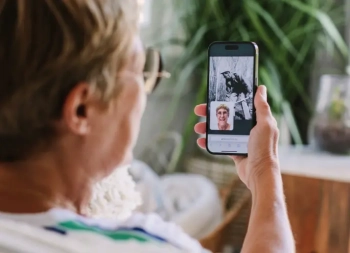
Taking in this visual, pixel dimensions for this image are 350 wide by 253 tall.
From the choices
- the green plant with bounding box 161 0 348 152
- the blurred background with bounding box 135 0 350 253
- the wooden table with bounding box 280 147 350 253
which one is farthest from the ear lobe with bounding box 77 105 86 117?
the green plant with bounding box 161 0 348 152

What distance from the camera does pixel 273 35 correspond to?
2018mm

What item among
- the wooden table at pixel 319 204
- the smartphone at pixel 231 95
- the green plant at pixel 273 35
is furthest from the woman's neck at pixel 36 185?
the green plant at pixel 273 35

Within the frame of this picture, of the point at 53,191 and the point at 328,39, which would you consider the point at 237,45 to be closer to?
the point at 53,191

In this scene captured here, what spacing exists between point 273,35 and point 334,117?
54 cm

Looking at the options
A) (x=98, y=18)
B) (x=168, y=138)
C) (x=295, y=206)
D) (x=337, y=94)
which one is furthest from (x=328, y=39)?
(x=98, y=18)

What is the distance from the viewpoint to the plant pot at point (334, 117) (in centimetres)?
156

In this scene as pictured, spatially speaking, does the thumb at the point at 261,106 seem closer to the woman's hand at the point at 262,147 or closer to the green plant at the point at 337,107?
the woman's hand at the point at 262,147

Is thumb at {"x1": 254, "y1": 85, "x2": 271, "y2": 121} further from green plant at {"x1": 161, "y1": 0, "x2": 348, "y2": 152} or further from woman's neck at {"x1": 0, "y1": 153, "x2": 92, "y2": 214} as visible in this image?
green plant at {"x1": 161, "y1": 0, "x2": 348, "y2": 152}

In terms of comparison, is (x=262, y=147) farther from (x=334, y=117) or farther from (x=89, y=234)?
(x=334, y=117)

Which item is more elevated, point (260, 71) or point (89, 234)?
point (260, 71)

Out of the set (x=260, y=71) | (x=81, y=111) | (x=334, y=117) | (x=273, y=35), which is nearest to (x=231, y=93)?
(x=81, y=111)

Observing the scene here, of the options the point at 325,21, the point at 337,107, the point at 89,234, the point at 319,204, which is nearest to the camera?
the point at 89,234

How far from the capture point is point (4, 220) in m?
0.57

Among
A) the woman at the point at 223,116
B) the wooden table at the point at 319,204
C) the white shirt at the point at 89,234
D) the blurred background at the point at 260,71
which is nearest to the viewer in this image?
the white shirt at the point at 89,234
